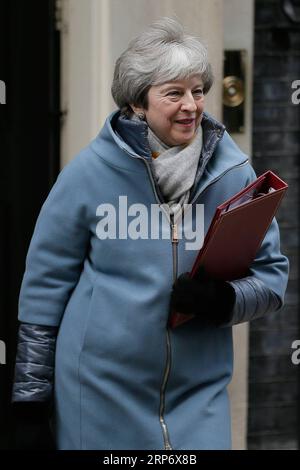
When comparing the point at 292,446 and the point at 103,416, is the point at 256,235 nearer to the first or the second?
the point at 103,416

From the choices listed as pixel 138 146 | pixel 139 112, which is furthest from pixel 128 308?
pixel 139 112

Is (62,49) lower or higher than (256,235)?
higher

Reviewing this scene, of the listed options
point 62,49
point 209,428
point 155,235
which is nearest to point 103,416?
point 209,428

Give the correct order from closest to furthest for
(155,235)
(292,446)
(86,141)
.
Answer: (155,235) → (86,141) → (292,446)

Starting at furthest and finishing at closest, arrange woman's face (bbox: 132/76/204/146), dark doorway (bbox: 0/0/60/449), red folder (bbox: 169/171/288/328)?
dark doorway (bbox: 0/0/60/449)
woman's face (bbox: 132/76/204/146)
red folder (bbox: 169/171/288/328)

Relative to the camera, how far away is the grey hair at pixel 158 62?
12.0ft

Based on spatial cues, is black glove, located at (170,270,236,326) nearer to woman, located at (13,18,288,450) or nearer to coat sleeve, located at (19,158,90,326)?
woman, located at (13,18,288,450)

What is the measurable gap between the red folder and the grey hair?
37 centimetres

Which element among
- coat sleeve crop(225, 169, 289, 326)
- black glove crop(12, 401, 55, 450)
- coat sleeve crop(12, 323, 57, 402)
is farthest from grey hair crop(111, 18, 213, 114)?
black glove crop(12, 401, 55, 450)

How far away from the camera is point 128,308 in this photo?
370cm

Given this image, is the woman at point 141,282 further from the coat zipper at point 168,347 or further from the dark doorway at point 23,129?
the dark doorway at point 23,129

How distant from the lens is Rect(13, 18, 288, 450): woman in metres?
3.68

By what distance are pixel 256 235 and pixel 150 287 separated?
35 centimetres

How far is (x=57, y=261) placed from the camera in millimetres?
3797
